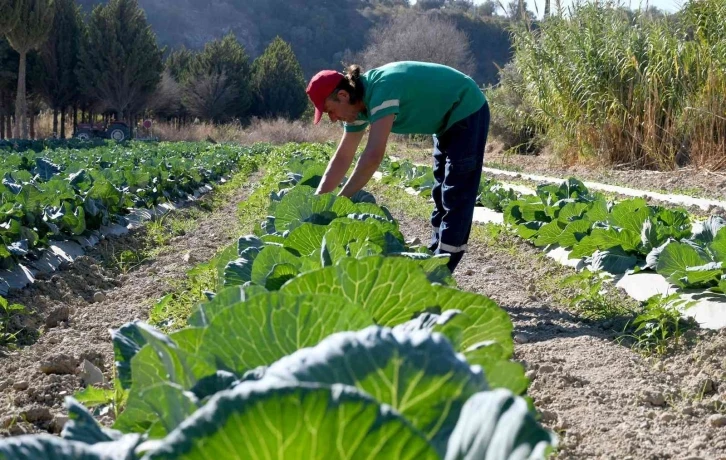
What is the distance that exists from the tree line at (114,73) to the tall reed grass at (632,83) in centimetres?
2366

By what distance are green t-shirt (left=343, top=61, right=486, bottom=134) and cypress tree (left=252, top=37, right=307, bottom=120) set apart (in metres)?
51.6

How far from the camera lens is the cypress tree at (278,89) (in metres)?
56.2

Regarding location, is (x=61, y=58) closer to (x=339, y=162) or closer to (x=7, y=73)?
(x=7, y=73)

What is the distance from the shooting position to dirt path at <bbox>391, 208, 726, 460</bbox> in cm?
245

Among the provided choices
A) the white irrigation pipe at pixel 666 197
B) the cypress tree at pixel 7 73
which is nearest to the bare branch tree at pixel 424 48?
the cypress tree at pixel 7 73

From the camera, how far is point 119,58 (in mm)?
42656

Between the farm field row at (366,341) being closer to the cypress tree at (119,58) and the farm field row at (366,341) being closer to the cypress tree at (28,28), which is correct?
the cypress tree at (28,28)

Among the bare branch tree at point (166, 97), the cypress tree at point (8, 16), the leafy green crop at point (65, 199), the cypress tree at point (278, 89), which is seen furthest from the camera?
the cypress tree at point (278, 89)

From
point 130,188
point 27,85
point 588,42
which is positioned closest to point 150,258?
point 130,188

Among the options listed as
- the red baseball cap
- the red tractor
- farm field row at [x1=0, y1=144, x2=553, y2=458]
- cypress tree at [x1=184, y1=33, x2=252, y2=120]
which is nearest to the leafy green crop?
the red baseball cap

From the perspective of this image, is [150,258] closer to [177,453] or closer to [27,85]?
[177,453]

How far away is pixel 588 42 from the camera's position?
12836 millimetres

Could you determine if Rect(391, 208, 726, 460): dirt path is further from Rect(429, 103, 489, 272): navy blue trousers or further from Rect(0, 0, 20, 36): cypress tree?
Rect(0, 0, 20, 36): cypress tree

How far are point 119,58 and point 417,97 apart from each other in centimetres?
4246
